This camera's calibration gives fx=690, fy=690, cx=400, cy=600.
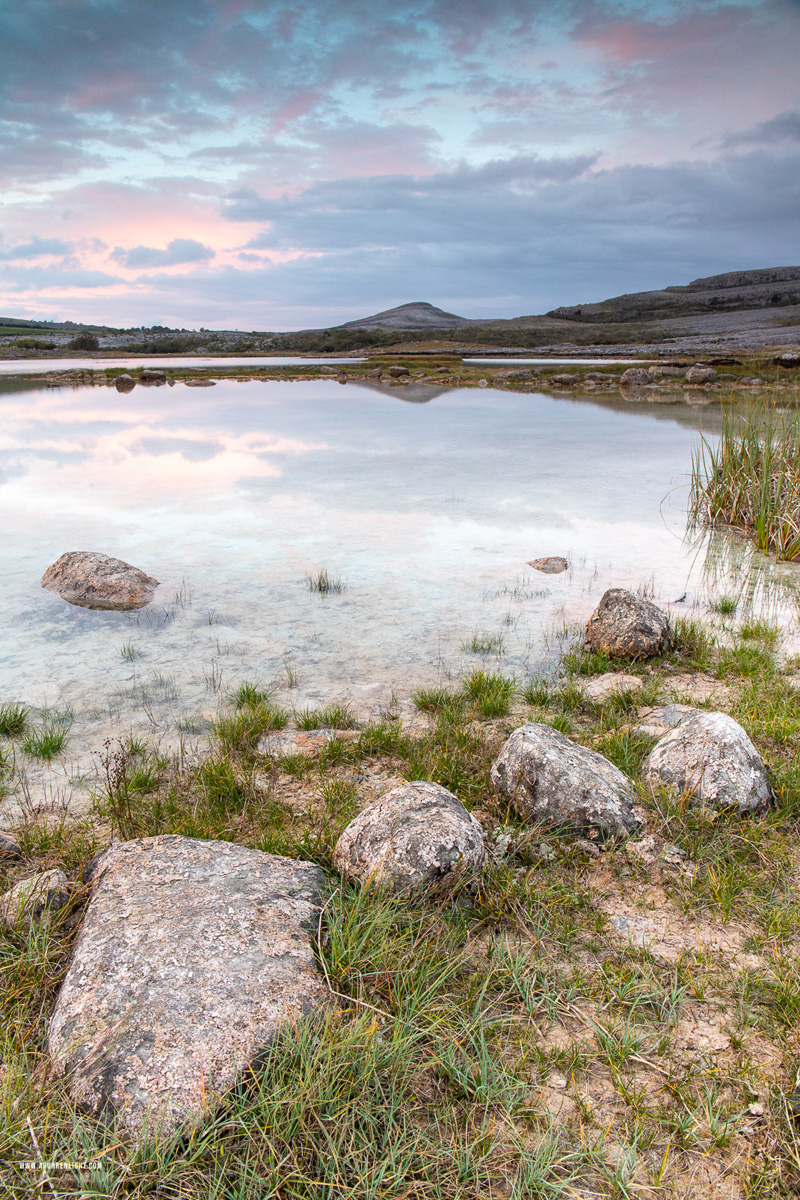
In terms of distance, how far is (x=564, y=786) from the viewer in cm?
314

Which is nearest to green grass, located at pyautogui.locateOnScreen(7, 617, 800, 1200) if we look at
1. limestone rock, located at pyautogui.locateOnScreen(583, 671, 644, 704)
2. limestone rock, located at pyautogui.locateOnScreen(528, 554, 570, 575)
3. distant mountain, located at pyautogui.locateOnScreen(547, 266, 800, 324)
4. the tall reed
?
limestone rock, located at pyautogui.locateOnScreen(583, 671, 644, 704)

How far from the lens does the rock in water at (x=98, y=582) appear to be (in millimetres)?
6449

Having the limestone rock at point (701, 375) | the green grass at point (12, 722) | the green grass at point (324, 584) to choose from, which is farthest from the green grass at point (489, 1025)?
the limestone rock at point (701, 375)

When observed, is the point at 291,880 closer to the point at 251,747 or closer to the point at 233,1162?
the point at 233,1162

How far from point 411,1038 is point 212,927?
72 centimetres

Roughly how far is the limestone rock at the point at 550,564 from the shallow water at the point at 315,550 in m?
0.14

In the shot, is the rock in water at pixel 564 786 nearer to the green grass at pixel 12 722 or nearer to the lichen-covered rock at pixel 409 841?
the lichen-covered rock at pixel 409 841

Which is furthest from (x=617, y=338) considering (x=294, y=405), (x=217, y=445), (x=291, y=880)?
(x=291, y=880)

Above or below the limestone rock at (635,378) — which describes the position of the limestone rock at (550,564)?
below

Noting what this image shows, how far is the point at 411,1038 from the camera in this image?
197 cm

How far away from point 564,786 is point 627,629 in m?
2.33

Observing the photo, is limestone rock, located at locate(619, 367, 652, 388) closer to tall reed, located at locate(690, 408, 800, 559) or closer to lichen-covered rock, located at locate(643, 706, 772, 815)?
tall reed, located at locate(690, 408, 800, 559)

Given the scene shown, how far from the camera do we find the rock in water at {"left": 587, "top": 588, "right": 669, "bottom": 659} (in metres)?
Result: 5.14

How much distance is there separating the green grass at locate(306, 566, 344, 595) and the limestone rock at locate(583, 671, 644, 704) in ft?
9.18
